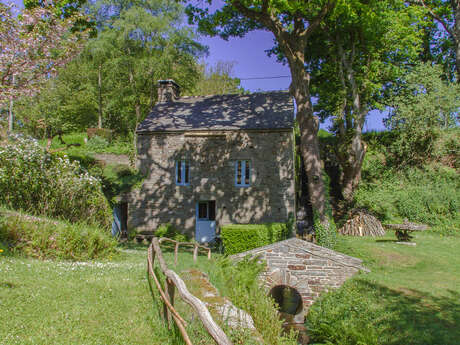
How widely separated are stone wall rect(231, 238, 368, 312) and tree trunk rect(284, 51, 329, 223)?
3449 mm

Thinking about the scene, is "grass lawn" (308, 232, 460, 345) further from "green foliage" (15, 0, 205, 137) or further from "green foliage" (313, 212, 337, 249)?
"green foliage" (15, 0, 205, 137)

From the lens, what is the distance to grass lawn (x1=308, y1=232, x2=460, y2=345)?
7.09 meters

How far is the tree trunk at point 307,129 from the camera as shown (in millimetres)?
13383

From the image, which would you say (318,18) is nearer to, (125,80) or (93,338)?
(93,338)

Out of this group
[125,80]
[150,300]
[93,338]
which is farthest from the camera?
[125,80]

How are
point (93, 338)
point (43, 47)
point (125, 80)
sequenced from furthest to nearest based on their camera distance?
point (125, 80) < point (43, 47) < point (93, 338)

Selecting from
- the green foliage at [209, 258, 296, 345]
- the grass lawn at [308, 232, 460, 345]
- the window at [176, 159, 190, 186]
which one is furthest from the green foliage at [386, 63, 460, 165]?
the green foliage at [209, 258, 296, 345]

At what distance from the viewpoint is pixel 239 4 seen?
12.4 meters

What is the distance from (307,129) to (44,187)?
32.7 ft

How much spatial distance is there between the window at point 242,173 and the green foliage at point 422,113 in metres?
10.5

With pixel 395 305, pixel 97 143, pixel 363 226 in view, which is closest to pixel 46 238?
pixel 395 305

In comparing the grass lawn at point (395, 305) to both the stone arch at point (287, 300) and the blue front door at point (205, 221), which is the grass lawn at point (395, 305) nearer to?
the stone arch at point (287, 300)

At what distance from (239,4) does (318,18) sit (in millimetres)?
3068

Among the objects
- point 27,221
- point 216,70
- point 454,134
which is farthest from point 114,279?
point 216,70
